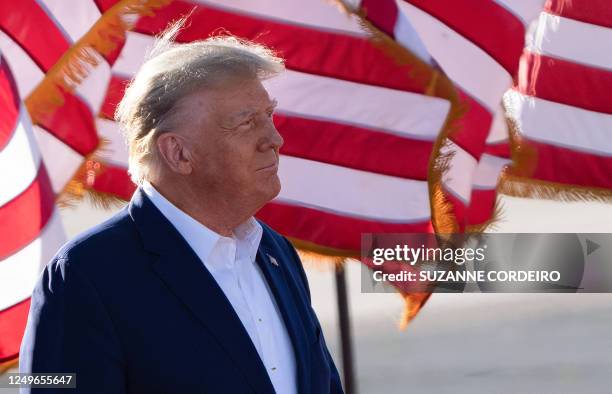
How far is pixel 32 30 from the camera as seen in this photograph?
161 inches

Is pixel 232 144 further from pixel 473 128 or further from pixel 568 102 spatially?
pixel 568 102

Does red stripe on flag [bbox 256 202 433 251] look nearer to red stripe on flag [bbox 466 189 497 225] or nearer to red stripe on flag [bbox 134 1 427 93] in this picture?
red stripe on flag [bbox 466 189 497 225]

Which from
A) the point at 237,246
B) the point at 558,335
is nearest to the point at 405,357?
the point at 558,335

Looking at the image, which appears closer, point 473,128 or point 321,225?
point 321,225

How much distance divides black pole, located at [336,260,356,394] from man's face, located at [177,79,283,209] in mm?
2369

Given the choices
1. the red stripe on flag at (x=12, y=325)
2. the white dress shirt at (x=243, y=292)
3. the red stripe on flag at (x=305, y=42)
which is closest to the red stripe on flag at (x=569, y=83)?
the red stripe on flag at (x=305, y=42)

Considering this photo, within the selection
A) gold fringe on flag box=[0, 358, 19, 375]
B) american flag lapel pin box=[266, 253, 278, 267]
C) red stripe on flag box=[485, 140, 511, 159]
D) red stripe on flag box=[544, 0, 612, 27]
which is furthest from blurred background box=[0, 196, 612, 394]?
american flag lapel pin box=[266, 253, 278, 267]

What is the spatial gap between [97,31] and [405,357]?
375 centimetres

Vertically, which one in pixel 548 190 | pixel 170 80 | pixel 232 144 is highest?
pixel 170 80

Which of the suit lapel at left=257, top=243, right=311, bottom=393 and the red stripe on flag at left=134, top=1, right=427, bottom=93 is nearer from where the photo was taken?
the suit lapel at left=257, top=243, right=311, bottom=393

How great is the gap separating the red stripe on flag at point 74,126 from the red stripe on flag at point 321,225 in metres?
0.65

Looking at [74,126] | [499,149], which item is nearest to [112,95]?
[74,126]

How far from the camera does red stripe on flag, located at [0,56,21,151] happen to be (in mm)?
3877

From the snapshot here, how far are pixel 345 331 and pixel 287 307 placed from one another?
7.41 feet
